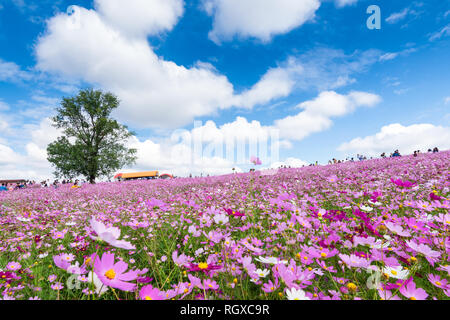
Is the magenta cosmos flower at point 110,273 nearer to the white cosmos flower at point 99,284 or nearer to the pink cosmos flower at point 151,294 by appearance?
the white cosmos flower at point 99,284

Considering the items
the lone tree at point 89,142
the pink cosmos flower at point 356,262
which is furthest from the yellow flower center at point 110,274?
the lone tree at point 89,142

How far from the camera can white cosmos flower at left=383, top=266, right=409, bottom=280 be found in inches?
41.7

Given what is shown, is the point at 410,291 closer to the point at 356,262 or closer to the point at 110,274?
the point at 356,262

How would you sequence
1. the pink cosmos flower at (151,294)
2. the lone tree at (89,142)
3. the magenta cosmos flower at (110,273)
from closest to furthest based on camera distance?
the magenta cosmos flower at (110,273), the pink cosmos flower at (151,294), the lone tree at (89,142)

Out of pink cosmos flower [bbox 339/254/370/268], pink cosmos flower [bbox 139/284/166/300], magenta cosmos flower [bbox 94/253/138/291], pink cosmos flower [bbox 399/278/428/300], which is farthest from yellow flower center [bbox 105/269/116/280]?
pink cosmos flower [bbox 399/278/428/300]

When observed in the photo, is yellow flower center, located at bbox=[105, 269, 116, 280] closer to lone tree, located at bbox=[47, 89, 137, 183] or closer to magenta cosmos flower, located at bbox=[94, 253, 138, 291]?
magenta cosmos flower, located at bbox=[94, 253, 138, 291]

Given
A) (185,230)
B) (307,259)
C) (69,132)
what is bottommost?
(185,230)

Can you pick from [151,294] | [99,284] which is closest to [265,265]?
[151,294]

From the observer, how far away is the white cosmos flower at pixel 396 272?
1058mm

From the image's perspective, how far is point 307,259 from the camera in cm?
136
